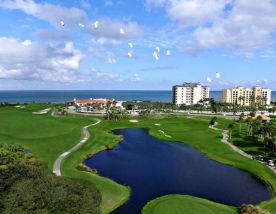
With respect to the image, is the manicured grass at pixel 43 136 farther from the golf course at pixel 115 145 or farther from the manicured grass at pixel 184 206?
the manicured grass at pixel 184 206

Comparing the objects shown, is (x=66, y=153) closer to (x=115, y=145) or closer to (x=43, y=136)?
(x=115, y=145)

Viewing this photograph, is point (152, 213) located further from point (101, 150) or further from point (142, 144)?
point (142, 144)

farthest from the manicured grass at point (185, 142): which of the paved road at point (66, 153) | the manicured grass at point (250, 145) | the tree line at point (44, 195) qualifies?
the tree line at point (44, 195)

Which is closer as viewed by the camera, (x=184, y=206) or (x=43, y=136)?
(x=184, y=206)

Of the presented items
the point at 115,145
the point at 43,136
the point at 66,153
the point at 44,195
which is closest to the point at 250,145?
the point at 115,145

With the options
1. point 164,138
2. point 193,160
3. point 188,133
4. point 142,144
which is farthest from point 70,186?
point 188,133

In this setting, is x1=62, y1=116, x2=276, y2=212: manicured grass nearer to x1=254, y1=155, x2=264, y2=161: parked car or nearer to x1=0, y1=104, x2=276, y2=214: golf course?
x1=0, y1=104, x2=276, y2=214: golf course
